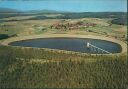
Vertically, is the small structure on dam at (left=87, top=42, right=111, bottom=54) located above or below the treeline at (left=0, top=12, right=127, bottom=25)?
below

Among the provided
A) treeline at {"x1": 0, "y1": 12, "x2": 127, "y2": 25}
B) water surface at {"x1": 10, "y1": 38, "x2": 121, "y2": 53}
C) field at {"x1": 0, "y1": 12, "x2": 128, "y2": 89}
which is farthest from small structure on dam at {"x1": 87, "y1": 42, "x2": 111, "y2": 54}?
treeline at {"x1": 0, "y1": 12, "x2": 127, "y2": 25}

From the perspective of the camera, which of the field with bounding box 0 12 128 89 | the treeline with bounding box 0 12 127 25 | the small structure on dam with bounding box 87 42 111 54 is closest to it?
the field with bounding box 0 12 128 89

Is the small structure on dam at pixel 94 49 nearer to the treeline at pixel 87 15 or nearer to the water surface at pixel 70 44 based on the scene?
the water surface at pixel 70 44

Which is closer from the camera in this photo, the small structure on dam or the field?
the field

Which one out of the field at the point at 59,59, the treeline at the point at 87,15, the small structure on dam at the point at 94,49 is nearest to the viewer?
the field at the point at 59,59

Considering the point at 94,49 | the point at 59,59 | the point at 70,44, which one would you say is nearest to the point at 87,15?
the point at 70,44

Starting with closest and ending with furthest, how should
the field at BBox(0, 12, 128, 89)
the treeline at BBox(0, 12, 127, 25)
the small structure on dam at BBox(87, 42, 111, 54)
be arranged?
the field at BBox(0, 12, 128, 89), the small structure on dam at BBox(87, 42, 111, 54), the treeline at BBox(0, 12, 127, 25)

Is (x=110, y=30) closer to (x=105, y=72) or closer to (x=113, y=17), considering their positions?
(x=113, y=17)

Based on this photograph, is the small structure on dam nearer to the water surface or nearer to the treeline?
the water surface

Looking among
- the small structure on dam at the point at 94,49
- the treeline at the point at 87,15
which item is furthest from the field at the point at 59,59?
the small structure on dam at the point at 94,49

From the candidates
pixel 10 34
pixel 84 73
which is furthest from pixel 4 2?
pixel 84 73
